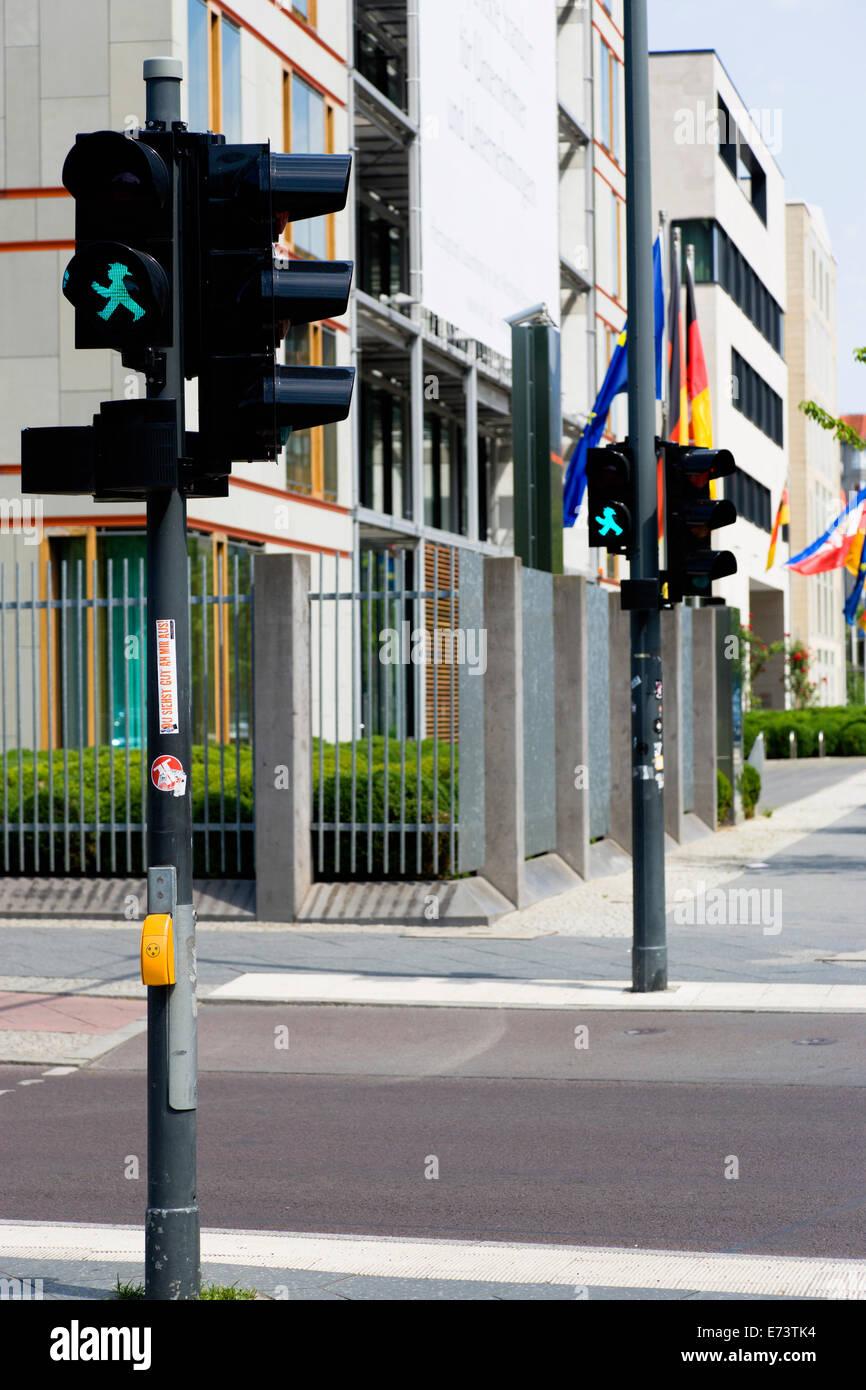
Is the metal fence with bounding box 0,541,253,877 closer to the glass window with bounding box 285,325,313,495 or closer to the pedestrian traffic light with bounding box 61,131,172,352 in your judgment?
the pedestrian traffic light with bounding box 61,131,172,352

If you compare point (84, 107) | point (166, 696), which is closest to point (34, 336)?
point (84, 107)

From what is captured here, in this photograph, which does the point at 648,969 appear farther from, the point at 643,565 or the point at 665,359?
the point at 665,359

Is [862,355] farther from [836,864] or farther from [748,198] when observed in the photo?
[748,198]

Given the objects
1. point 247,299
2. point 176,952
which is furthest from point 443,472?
point 176,952

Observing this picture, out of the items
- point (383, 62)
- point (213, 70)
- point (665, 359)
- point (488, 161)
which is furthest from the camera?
point (488, 161)

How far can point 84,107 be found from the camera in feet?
80.4

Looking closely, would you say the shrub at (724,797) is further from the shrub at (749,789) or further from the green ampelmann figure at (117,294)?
the green ampelmann figure at (117,294)

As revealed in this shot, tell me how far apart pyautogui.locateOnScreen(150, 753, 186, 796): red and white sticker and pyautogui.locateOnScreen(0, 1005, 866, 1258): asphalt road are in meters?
2.17

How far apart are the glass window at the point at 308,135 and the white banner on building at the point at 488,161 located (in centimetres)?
338

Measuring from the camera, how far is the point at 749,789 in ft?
92.3

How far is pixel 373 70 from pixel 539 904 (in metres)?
25.4

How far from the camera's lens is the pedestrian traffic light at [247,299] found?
5320mm

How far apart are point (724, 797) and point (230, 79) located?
12696mm

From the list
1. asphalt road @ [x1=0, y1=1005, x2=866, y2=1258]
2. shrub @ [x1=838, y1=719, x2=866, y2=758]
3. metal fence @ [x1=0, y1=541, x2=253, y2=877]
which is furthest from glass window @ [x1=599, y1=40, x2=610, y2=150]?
asphalt road @ [x1=0, y1=1005, x2=866, y2=1258]
